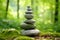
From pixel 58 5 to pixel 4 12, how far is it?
4.86m

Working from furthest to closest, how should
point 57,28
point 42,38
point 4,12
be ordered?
point 4,12
point 57,28
point 42,38

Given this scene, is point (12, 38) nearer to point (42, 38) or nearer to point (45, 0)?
point (42, 38)

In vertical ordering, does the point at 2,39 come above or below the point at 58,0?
below

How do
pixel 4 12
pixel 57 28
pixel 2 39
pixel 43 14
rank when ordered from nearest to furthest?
pixel 2 39, pixel 57 28, pixel 4 12, pixel 43 14

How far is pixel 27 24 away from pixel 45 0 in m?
7.10

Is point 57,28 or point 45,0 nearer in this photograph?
point 57,28

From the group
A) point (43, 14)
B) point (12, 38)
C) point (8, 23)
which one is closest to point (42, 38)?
point (12, 38)

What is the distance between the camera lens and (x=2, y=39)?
934 cm

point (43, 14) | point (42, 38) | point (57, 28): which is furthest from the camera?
point (43, 14)

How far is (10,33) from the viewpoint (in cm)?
1056

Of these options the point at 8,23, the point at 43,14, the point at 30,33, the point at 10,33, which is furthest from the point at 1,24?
the point at 43,14

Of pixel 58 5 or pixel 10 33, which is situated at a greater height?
pixel 58 5

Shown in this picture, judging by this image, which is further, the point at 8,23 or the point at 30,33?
the point at 8,23

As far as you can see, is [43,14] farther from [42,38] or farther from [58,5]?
[42,38]
